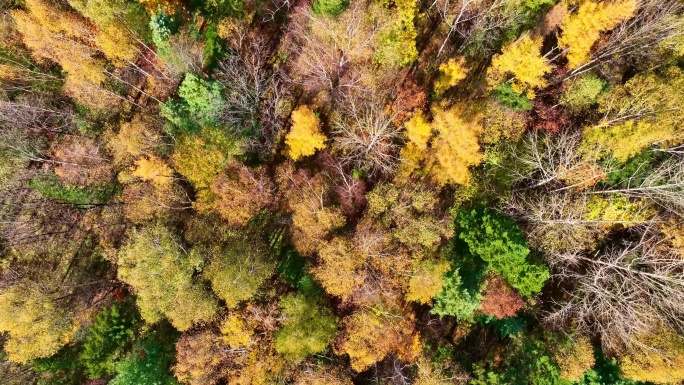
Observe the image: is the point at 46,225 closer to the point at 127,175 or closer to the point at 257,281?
the point at 127,175

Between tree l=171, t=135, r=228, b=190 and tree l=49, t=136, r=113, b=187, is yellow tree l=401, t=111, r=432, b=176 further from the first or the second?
tree l=49, t=136, r=113, b=187

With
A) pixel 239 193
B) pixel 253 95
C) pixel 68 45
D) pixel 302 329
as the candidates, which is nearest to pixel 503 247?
pixel 302 329

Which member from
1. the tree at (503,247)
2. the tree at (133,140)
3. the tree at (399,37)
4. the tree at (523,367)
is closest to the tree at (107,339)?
the tree at (133,140)

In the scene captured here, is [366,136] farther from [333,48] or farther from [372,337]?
[372,337]

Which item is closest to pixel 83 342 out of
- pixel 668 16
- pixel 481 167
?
pixel 481 167

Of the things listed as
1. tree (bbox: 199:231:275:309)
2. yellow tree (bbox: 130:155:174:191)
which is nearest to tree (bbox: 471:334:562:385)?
tree (bbox: 199:231:275:309)

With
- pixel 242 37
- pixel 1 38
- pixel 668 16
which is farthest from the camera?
pixel 242 37
